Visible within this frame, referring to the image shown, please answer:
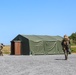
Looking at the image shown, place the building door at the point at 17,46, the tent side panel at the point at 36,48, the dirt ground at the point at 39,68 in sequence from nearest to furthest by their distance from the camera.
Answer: the dirt ground at the point at 39,68 < the tent side panel at the point at 36,48 < the building door at the point at 17,46

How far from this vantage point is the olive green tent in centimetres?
3869

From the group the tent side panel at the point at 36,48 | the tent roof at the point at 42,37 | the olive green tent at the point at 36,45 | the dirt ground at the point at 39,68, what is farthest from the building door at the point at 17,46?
the dirt ground at the point at 39,68

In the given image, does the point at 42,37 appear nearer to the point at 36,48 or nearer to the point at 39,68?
the point at 36,48

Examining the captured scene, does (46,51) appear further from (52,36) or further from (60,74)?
(60,74)

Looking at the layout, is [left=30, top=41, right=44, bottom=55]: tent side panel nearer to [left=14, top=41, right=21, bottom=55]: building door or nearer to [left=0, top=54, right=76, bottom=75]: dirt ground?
[left=14, top=41, right=21, bottom=55]: building door

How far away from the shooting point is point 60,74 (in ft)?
43.1

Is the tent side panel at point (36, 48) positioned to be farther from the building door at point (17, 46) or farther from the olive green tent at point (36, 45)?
the building door at point (17, 46)

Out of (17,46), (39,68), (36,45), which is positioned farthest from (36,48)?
(39,68)

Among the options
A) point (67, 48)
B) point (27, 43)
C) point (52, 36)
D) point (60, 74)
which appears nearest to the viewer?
point (60, 74)

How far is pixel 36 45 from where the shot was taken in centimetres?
3906

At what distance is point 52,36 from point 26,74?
2992 cm

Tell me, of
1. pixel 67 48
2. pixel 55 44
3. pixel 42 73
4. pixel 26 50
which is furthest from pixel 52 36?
pixel 42 73

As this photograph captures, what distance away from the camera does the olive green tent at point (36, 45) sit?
3869 cm

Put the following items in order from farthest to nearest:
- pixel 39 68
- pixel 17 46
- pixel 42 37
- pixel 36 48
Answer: pixel 42 37
pixel 17 46
pixel 36 48
pixel 39 68
